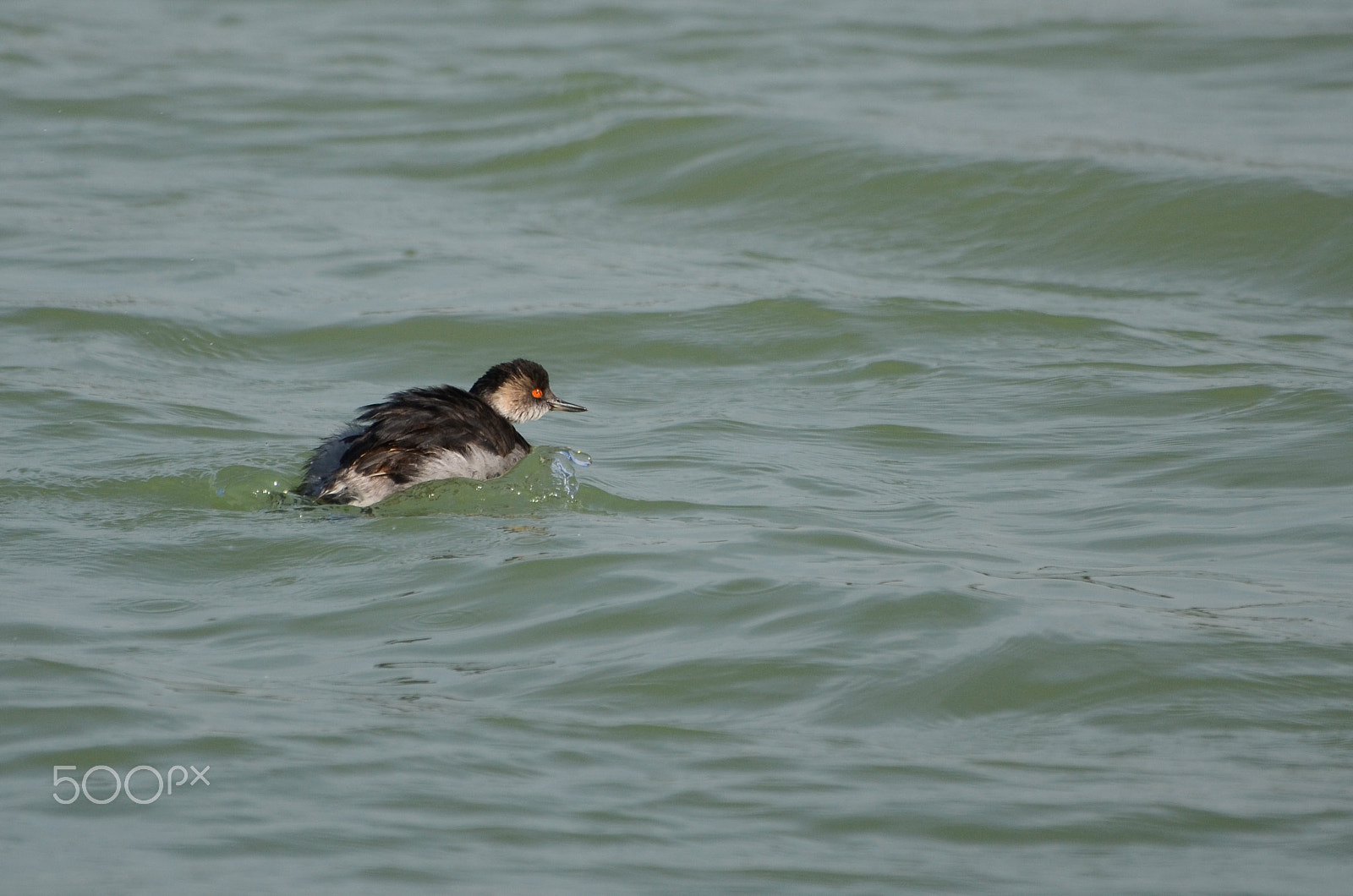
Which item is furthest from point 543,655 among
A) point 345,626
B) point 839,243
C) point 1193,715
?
point 839,243

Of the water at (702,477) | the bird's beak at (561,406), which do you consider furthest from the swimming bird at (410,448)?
the bird's beak at (561,406)

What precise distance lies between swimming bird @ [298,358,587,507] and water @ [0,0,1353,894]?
0.13 metres

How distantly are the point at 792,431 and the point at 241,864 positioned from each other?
449cm

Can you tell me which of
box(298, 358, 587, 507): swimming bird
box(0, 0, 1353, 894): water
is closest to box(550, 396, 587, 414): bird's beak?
box(0, 0, 1353, 894): water

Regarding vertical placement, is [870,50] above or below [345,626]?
above

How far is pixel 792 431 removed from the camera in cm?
831

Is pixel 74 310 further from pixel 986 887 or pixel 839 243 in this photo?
pixel 986 887

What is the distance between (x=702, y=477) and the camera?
7.62 m

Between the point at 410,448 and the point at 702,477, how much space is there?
1254mm

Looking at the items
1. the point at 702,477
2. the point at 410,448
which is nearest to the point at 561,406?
the point at 702,477

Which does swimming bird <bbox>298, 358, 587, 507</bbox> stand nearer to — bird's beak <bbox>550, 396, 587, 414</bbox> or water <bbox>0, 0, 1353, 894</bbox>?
water <bbox>0, 0, 1353, 894</bbox>

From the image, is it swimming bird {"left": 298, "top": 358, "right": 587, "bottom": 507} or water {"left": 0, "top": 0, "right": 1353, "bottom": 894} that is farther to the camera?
swimming bird {"left": 298, "top": 358, "right": 587, "bottom": 507}

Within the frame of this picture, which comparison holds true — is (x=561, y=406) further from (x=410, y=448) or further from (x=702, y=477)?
(x=410, y=448)

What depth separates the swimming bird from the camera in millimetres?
7086
